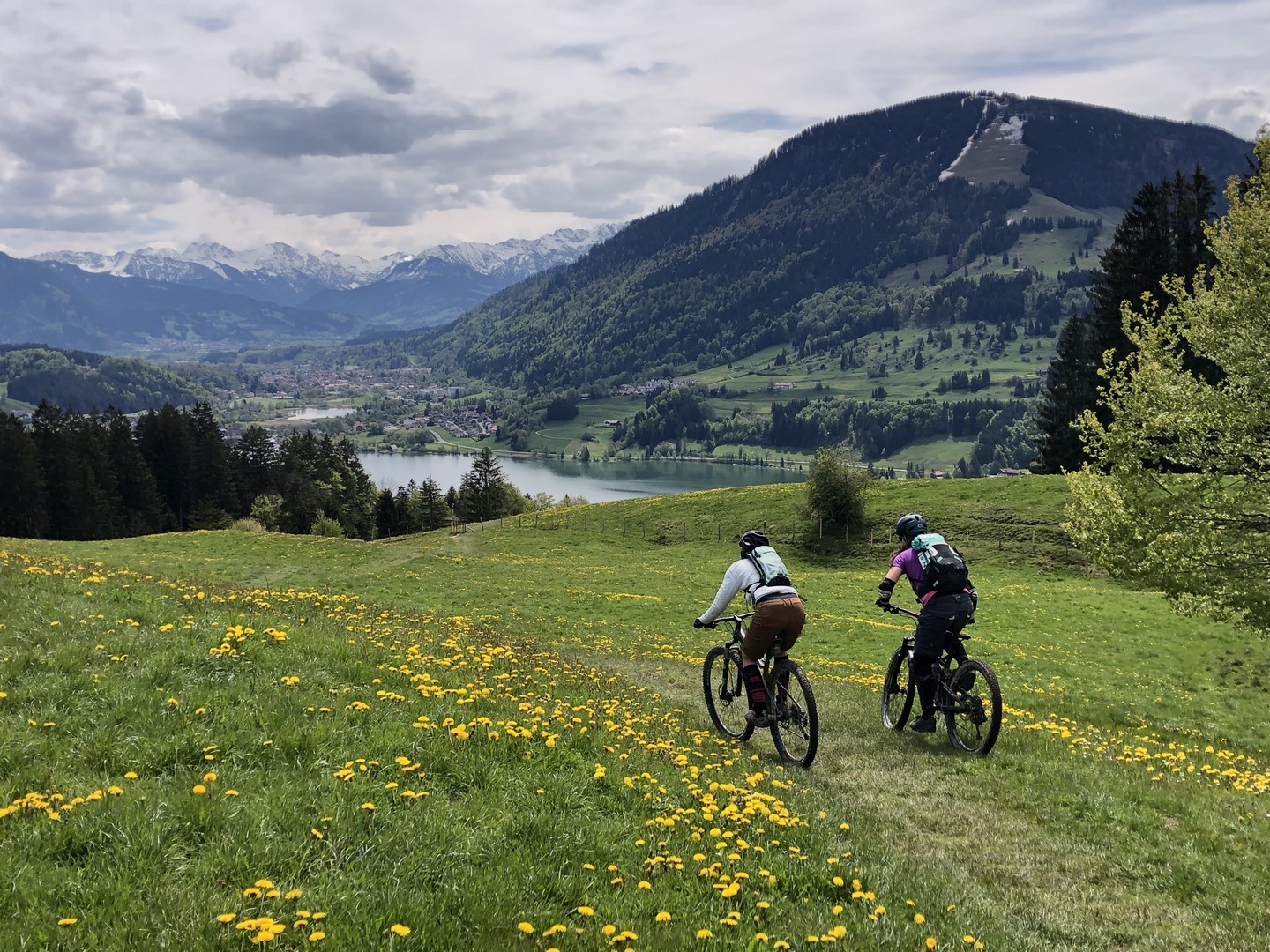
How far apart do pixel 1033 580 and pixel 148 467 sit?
359 feet

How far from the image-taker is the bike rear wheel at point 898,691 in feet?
44.8

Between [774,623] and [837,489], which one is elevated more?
[774,623]

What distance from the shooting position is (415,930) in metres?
5.19

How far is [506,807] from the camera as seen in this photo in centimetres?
738

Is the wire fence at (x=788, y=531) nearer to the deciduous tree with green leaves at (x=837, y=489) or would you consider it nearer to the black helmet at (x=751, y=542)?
the deciduous tree with green leaves at (x=837, y=489)

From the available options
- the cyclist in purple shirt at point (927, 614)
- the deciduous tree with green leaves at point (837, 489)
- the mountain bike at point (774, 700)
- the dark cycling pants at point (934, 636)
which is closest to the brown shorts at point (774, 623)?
the mountain bike at point (774, 700)

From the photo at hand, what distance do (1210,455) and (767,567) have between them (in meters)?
16.3

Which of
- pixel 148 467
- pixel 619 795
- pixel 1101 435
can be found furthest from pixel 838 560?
pixel 148 467

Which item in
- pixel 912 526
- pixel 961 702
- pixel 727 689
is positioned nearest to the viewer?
pixel 961 702

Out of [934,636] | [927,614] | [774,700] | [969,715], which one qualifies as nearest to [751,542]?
[774,700]

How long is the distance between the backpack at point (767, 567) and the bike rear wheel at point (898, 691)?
12.1 ft

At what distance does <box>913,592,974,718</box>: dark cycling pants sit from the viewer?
492 inches

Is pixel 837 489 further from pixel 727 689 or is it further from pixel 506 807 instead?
pixel 506 807

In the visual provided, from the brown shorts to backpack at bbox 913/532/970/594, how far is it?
96.9 inches
